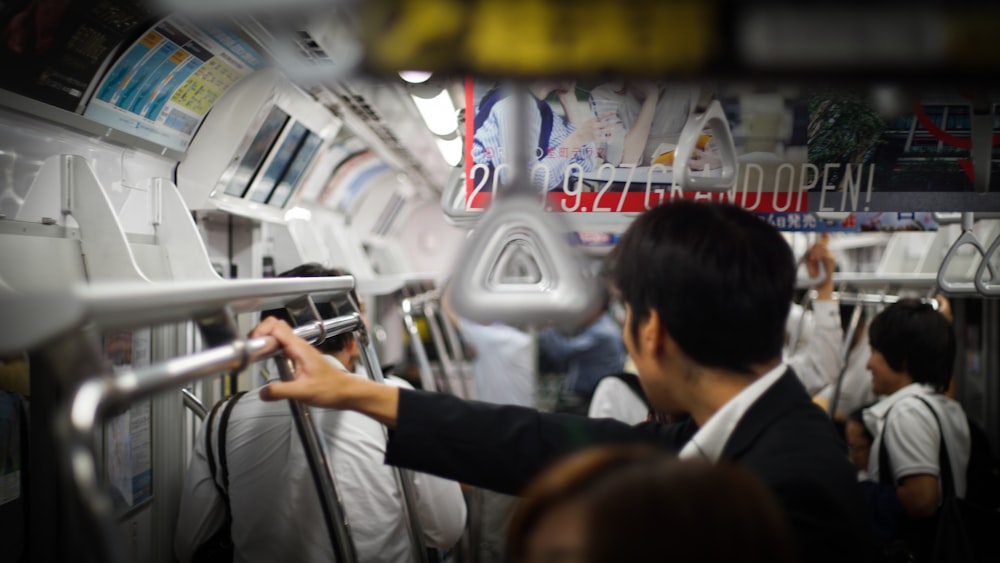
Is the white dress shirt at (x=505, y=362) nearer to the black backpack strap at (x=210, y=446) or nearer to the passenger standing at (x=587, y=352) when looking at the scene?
the passenger standing at (x=587, y=352)

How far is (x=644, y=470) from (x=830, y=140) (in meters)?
1.76

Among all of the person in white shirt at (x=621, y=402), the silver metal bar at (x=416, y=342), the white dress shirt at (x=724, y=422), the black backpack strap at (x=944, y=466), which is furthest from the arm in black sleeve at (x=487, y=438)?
the silver metal bar at (x=416, y=342)

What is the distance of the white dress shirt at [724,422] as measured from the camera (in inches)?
52.0

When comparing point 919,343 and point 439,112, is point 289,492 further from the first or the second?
point 919,343

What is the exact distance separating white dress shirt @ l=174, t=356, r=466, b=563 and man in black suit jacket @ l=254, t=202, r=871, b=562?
859 mm

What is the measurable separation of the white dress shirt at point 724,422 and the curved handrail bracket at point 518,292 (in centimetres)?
39

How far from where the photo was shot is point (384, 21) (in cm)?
72

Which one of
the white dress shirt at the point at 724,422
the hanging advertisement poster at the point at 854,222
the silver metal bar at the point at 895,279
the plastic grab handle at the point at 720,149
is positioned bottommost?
the white dress shirt at the point at 724,422

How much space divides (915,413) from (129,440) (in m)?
3.18

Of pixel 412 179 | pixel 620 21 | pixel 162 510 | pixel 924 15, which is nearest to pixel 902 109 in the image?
pixel 924 15

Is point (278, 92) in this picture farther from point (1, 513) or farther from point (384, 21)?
point (384, 21)

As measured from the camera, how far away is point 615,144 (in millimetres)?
2178

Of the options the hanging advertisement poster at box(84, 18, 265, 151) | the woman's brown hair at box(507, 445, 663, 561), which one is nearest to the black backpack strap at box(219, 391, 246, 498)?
the hanging advertisement poster at box(84, 18, 265, 151)

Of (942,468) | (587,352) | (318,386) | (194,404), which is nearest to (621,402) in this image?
(942,468)
